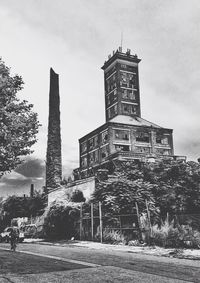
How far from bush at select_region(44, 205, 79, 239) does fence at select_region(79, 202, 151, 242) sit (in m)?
1.13

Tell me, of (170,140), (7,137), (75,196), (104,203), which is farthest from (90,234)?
(170,140)

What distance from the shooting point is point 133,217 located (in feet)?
70.0

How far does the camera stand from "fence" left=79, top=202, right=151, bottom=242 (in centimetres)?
2017

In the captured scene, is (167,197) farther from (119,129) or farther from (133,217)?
(119,129)

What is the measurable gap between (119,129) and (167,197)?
126 ft

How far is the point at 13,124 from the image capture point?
65.2 feet

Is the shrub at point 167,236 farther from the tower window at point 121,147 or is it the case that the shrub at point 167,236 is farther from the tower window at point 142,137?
the tower window at point 142,137

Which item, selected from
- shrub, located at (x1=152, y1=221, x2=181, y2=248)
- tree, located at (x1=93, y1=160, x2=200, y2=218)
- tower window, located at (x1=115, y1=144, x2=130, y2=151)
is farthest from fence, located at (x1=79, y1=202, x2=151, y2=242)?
tower window, located at (x1=115, y1=144, x2=130, y2=151)

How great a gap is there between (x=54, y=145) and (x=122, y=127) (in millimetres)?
24623

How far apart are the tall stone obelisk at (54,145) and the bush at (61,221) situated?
1201 cm

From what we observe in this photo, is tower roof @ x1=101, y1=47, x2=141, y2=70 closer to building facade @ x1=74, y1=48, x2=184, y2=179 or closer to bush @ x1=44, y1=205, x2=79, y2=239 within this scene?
building facade @ x1=74, y1=48, x2=184, y2=179

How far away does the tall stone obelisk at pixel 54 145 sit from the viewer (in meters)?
40.0

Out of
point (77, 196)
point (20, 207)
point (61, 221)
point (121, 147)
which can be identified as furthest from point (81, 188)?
point (121, 147)

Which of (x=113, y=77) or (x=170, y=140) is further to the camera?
(x=113, y=77)
